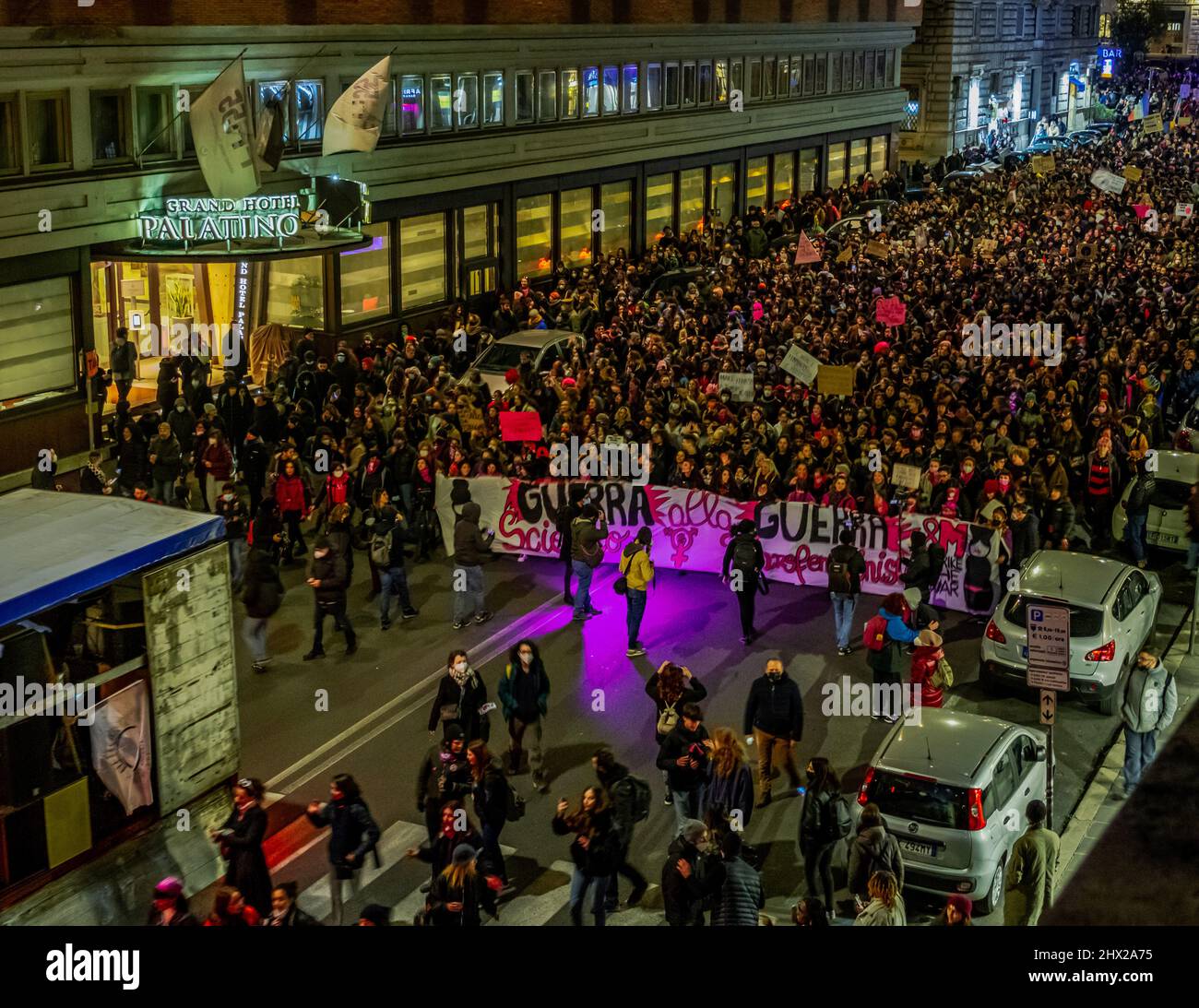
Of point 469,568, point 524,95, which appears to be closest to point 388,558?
point 469,568

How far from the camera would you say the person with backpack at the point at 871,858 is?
10867 mm

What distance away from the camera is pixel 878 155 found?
65250 millimetres

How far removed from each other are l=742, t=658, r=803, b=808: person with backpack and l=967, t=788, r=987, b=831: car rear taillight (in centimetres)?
200

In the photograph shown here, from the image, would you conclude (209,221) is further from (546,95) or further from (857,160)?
(857,160)

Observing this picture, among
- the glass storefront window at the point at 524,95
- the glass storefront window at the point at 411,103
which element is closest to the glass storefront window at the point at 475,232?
the glass storefront window at the point at 411,103

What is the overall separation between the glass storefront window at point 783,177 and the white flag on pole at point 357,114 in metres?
28.1

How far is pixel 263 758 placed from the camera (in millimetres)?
14461

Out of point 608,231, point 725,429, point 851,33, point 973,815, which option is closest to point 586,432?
point 725,429

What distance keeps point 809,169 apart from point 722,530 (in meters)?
41.2

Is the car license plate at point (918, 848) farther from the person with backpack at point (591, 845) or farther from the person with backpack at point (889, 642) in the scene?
the person with backpack at point (889, 642)

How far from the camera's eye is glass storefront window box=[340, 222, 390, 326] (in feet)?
108

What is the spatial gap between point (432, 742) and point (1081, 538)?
10.4 meters

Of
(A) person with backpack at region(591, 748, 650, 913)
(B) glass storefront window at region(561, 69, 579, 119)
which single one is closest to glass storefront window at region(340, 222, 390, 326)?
(B) glass storefront window at region(561, 69, 579, 119)

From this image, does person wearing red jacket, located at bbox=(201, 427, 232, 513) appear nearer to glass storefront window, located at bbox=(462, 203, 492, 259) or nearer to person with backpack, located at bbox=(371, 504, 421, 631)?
person with backpack, located at bbox=(371, 504, 421, 631)
